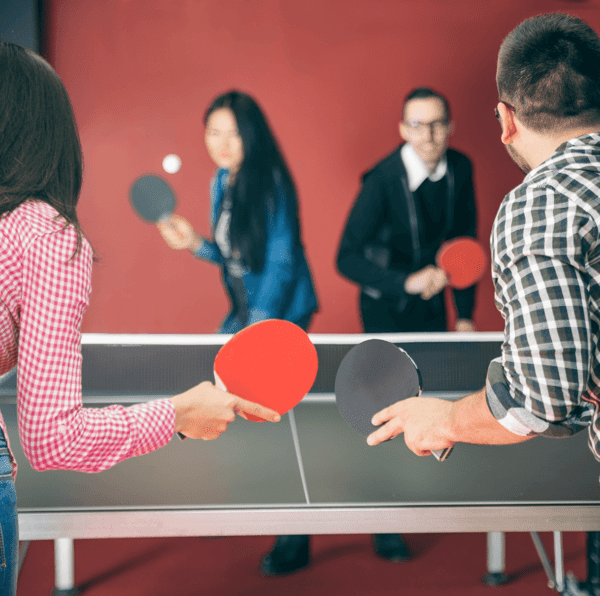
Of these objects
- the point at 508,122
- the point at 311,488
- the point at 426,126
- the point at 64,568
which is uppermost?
the point at 426,126

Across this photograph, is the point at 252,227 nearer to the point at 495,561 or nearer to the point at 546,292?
the point at 495,561

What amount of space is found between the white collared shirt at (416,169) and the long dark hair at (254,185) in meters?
0.65

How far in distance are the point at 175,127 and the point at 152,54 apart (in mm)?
441

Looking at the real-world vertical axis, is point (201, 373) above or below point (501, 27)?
below

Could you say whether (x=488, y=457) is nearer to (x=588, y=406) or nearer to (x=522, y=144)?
(x=588, y=406)

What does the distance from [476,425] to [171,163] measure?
304 cm

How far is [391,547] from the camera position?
2.52 meters

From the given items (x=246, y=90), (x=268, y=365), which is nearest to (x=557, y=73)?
(x=268, y=365)

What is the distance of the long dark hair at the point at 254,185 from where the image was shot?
10.1 ft

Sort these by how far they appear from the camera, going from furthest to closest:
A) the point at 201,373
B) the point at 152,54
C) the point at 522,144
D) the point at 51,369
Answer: the point at 152,54 → the point at 201,373 → the point at 522,144 → the point at 51,369

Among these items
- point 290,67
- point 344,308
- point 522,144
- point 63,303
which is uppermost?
point 290,67

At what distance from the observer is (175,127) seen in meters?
3.73

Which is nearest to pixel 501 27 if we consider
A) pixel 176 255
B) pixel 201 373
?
pixel 176 255

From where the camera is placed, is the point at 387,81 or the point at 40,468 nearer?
the point at 40,468
